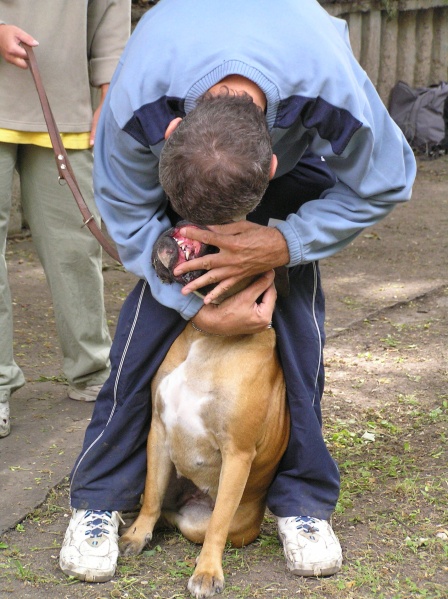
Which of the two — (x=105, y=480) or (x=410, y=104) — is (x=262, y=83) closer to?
(x=105, y=480)

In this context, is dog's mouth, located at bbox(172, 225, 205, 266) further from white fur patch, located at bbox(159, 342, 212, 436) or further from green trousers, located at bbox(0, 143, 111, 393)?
green trousers, located at bbox(0, 143, 111, 393)

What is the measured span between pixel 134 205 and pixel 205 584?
3.46 ft

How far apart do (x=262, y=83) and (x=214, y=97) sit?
0.13 metres

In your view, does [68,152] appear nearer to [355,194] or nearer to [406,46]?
[355,194]

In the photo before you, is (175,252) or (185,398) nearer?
(175,252)

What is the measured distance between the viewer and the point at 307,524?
9.10ft

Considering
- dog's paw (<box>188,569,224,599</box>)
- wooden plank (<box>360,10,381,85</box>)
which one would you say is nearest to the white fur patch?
dog's paw (<box>188,569,224,599</box>)

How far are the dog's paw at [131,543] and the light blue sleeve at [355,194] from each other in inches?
36.5

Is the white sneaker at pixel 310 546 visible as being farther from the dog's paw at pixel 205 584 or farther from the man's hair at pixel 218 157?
the man's hair at pixel 218 157

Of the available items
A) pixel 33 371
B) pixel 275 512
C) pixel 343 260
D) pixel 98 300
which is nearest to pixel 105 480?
pixel 275 512

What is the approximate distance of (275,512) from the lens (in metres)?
2.84

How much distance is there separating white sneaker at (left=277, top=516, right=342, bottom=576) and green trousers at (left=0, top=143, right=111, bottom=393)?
1.39m

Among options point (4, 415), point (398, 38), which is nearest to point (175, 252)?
point (4, 415)

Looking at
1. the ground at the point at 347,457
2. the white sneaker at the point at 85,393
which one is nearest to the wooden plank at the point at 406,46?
the ground at the point at 347,457
